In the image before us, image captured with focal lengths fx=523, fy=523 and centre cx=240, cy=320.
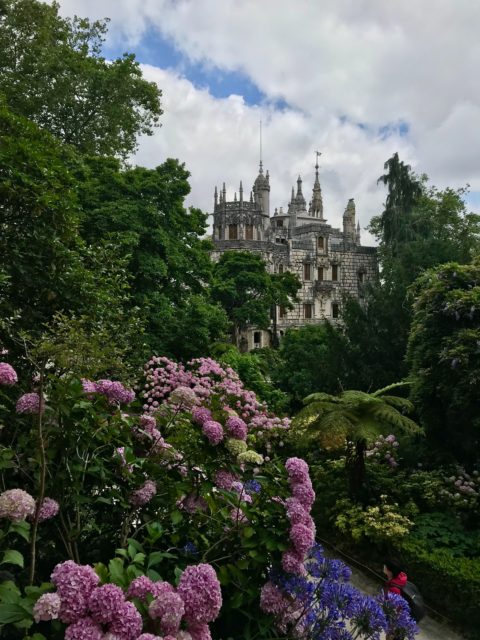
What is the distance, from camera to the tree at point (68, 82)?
17078mm

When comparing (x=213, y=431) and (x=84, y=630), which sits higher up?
(x=213, y=431)

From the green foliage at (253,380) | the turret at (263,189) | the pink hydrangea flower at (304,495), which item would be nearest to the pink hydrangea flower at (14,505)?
the pink hydrangea flower at (304,495)

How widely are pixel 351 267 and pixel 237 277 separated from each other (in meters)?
19.3

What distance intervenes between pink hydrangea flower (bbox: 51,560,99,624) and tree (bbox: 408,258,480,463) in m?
8.52

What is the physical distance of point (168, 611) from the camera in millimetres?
2336

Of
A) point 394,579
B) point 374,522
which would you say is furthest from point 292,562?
point 374,522

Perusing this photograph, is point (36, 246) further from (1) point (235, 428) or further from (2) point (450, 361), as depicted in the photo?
(2) point (450, 361)

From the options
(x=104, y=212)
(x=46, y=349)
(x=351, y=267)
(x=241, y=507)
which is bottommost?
(x=241, y=507)

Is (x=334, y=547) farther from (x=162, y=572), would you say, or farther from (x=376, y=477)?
(x=162, y=572)

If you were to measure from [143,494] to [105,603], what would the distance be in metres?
1.41

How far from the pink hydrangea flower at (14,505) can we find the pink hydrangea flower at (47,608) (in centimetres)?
61

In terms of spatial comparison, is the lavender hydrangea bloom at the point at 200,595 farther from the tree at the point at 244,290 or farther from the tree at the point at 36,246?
the tree at the point at 244,290

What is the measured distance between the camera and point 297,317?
4938 centimetres

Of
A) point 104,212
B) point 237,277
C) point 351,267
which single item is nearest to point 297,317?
point 351,267
